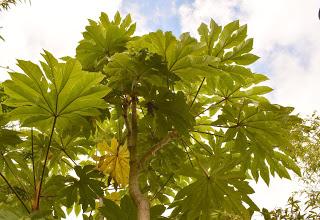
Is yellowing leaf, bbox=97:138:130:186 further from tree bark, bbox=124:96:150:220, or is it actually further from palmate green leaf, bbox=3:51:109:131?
palmate green leaf, bbox=3:51:109:131

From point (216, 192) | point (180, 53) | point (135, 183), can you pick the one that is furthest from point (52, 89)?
point (216, 192)

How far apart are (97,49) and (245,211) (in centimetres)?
153

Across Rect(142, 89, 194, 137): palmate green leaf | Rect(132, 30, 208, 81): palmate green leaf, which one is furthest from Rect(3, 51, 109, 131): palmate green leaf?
Rect(132, 30, 208, 81): palmate green leaf

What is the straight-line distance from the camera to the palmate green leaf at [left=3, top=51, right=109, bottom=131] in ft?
6.23

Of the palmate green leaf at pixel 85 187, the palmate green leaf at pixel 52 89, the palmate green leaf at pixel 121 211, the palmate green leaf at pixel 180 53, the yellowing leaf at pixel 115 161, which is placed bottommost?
the palmate green leaf at pixel 121 211

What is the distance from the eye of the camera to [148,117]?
2.56m

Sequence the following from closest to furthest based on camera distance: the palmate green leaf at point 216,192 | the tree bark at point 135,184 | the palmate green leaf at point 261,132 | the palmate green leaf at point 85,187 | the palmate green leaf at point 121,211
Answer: the tree bark at point 135,184 < the palmate green leaf at point 121,211 < the palmate green leaf at point 216,192 < the palmate green leaf at point 261,132 < the palmate green leaf at point 85,187

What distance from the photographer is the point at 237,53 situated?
2.55 meters

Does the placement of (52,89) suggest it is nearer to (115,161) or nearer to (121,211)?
(121,211)

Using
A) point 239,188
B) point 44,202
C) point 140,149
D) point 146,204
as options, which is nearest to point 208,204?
point 239,188

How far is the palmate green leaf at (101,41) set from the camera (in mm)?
2777

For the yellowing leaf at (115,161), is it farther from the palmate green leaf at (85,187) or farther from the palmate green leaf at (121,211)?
the palmate green leaf at (121,211)

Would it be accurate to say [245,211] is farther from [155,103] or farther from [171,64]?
[171,64]

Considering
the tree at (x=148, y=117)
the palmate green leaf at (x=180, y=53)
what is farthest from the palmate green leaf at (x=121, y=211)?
the palmate green leaf at (x=180, y=53)
